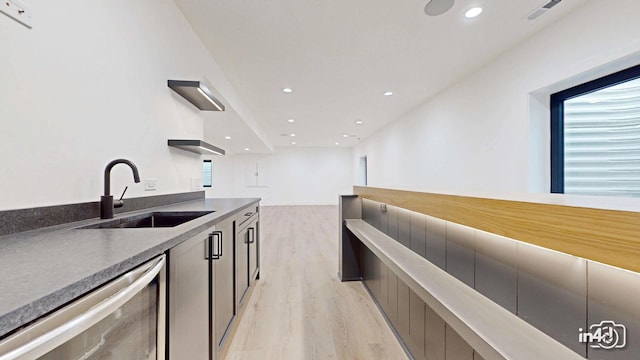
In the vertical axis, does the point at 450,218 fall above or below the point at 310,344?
above

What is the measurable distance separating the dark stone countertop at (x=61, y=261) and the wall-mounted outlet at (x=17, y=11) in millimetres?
849

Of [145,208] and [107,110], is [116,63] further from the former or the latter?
[145,208]

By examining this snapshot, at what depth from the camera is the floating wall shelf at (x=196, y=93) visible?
86.6 inches

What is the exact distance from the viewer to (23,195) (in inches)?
40.9

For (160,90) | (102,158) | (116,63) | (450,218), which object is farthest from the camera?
(160,90)

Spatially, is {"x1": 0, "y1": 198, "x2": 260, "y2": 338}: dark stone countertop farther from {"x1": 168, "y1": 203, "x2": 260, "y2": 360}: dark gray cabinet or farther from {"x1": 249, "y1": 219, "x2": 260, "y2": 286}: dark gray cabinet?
{"x1": 249, "y1": 219, "x2": 260, "y2": 286}: dark gray cabinet

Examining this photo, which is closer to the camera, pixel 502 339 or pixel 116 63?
pixel 502 339

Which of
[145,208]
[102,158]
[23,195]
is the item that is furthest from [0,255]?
[145,208]

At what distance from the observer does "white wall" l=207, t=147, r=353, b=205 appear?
37.4ft

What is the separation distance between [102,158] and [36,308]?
1312 millimetres

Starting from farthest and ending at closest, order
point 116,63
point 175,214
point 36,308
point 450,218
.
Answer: point 175,214 < point 116,63 < point 450,218 < point 36,308

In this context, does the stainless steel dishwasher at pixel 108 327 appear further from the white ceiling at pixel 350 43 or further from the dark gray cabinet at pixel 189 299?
the white ceiling at pixel 350 43

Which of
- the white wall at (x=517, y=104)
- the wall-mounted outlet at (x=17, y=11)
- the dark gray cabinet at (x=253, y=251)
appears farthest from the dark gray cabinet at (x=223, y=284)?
the white wall at (x=517, y=104)

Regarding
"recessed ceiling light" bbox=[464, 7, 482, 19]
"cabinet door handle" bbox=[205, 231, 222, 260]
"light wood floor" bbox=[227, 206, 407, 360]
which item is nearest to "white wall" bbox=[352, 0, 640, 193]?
"recessed ceiling light" bbox=[464, 7, 482, 19]
